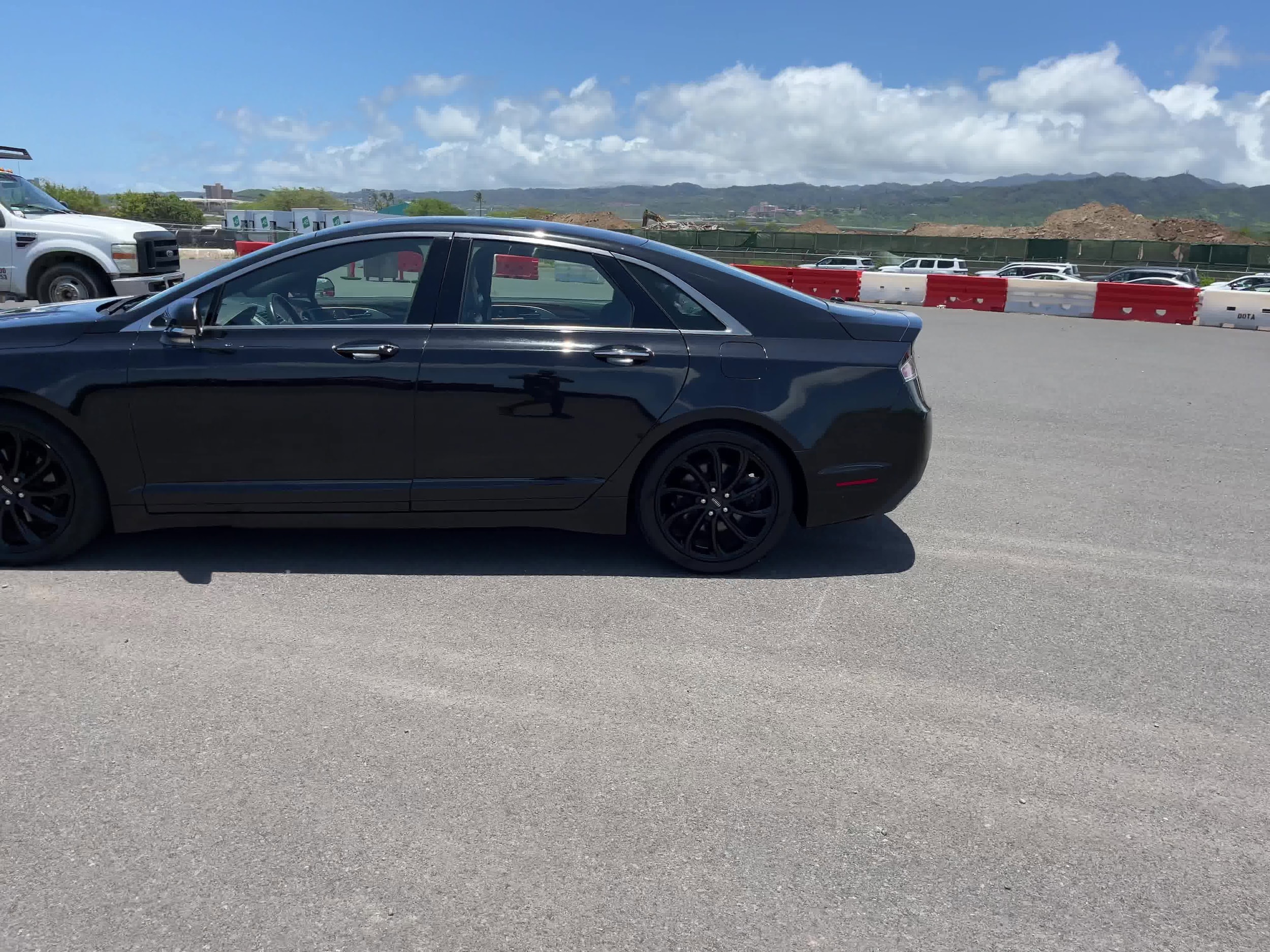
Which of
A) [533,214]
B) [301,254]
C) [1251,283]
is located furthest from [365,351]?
[533,214]

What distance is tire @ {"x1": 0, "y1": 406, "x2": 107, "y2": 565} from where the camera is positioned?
4801 mm

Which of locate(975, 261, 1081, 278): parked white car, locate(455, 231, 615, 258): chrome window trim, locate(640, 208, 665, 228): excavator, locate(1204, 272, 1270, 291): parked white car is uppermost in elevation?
locate(640, 208, 665, 228): excavator

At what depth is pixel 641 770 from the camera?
3.38 meters

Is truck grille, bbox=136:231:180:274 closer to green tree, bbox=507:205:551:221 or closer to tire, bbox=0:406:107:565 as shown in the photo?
green tree, bbox=507:205:551:221

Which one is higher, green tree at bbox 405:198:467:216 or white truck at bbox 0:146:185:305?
green tree at bbox 405:198:467:216

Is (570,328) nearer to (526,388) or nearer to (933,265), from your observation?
(526,388)

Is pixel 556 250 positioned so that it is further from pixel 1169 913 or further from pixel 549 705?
pixel 1169 913

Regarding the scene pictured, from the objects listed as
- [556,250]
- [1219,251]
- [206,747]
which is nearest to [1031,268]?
[1219,251]

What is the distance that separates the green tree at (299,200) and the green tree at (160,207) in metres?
16.7

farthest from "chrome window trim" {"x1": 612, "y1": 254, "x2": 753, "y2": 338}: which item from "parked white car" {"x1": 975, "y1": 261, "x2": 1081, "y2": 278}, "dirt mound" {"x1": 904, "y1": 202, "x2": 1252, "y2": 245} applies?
"dirt mound" {"x1": 904, "y1": 202, "x2": 1252, "y2": 245}

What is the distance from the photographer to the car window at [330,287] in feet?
16.1

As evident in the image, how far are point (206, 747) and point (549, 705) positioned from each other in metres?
1.15

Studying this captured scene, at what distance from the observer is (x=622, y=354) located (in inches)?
194

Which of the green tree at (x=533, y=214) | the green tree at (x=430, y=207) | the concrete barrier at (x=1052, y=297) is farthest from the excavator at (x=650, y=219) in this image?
the concrete barrier at (x=1052, y=297)
